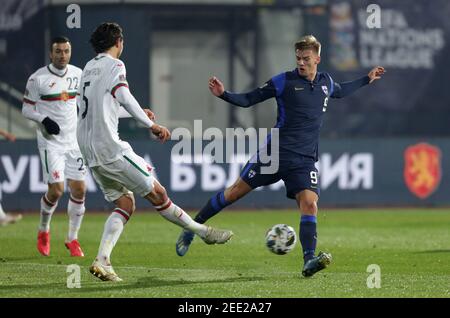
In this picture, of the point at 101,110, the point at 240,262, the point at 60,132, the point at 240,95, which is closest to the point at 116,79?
the point at 101,110

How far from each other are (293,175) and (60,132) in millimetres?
3680

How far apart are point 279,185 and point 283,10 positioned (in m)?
5.21

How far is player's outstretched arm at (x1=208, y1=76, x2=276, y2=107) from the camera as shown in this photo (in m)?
10.8

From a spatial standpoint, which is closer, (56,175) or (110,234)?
(110,234)

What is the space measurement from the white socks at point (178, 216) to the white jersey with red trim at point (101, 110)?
2.18 ft

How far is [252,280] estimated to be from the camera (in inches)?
421

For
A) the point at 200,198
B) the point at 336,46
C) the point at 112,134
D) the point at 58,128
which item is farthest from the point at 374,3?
the point at 112,134

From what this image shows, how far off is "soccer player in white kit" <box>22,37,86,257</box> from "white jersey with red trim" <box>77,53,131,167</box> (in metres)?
3.06

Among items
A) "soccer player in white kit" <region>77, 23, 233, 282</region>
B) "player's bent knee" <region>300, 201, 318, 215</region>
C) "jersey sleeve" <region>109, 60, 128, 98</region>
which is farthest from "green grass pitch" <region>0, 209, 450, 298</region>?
"jersey sleeve" <region>109, 60, 128, 98</region>

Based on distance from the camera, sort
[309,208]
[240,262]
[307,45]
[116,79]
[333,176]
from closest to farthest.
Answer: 1. [116,79]
2. [309,208]
3. [307,45]
4. [240,262]
5. [333,176]

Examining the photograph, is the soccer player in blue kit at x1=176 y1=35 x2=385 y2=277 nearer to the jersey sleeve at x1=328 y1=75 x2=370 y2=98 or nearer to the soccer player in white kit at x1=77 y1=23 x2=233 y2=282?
the jersey sleeve at x1=328 y1=75 x2=370 y2=98

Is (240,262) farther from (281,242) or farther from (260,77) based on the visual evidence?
(260,77)

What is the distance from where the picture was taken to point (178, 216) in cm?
1069
